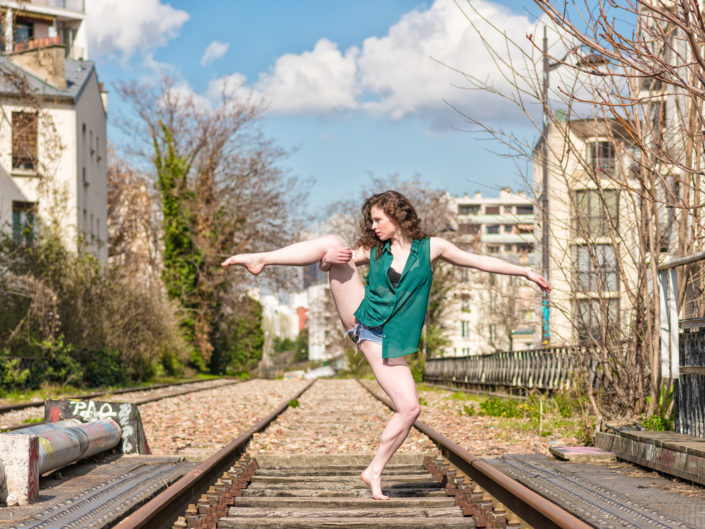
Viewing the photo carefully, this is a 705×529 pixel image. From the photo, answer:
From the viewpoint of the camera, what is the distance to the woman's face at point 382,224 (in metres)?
5.18

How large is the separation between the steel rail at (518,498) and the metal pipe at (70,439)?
2.81m

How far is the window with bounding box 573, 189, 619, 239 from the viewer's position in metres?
8.91

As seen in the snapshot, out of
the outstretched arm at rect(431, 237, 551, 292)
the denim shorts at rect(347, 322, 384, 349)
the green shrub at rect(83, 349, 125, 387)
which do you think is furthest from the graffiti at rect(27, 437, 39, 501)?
the green shrub at rect(83, 349, 125, 387)

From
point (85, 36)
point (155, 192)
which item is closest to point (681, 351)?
point (155, 192)

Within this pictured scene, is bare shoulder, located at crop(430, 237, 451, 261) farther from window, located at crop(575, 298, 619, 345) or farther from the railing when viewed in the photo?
the railing

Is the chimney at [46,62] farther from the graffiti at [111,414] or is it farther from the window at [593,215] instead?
the window at [593,215]

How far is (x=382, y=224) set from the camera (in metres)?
5.18

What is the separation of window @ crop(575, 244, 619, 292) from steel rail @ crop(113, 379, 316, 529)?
12.9 feet

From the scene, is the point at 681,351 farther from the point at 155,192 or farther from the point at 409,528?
the point at 155,192

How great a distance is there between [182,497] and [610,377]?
495 centimetres

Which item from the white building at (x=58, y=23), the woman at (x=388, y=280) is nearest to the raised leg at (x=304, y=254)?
the woman at (x=388, y=280)

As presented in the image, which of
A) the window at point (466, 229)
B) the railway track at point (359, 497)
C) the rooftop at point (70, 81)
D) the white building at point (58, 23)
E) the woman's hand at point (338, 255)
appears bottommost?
the railway track at point (359, 497)

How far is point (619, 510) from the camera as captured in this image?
507 cm

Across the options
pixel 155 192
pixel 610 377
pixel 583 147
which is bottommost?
pixel 610 377
